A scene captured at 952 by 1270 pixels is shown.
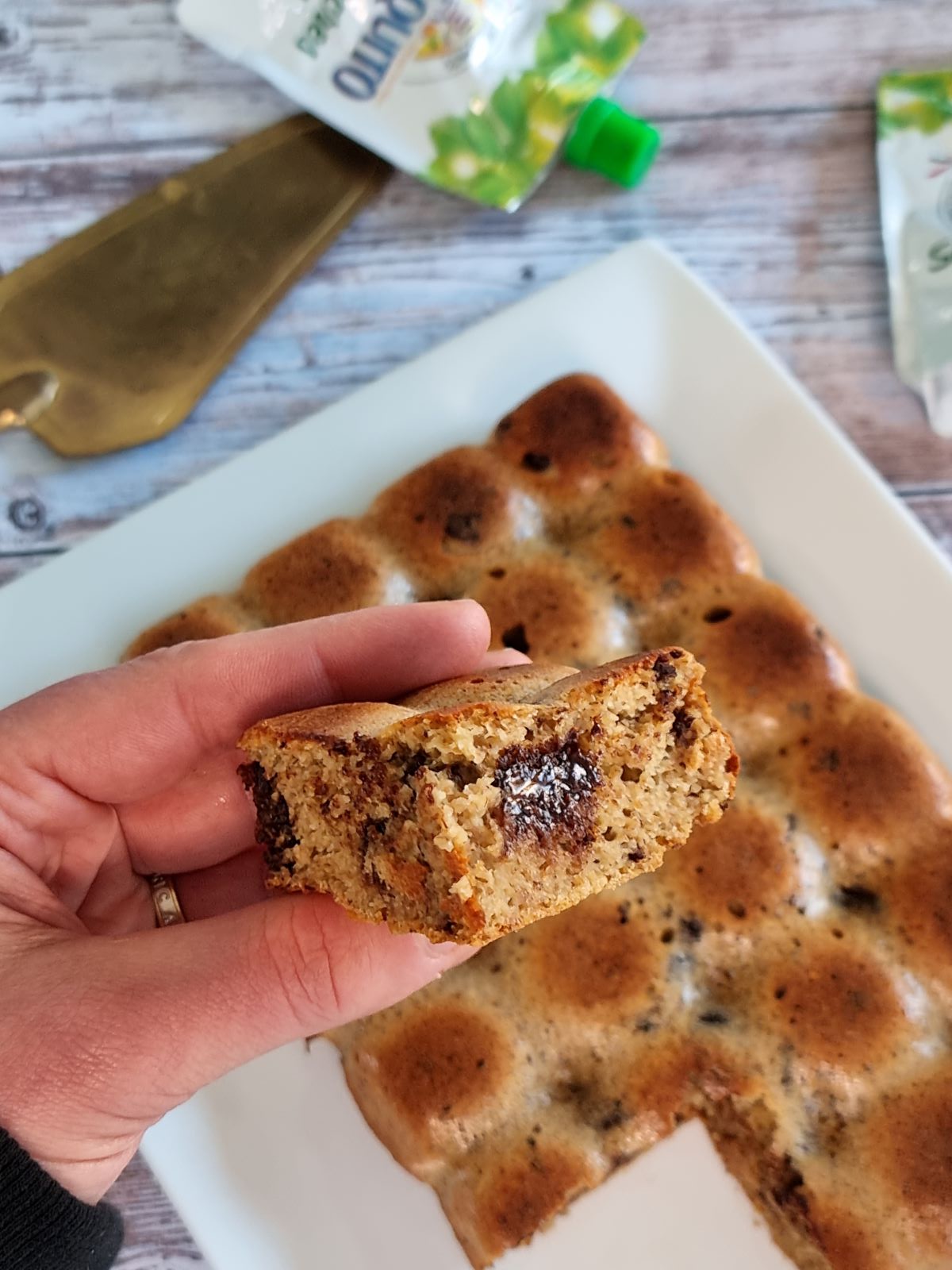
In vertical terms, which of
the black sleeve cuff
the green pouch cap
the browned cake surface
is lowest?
the browned cake surface

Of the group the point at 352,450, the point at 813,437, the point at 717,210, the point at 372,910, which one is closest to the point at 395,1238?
the point at 372,910

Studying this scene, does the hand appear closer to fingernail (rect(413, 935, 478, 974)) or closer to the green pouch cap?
fingernail (rect(413, 935, 478, 974))

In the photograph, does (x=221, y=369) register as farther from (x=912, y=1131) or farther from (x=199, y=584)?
(x=912, y=1131)

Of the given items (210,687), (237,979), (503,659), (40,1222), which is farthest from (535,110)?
(40,1222)

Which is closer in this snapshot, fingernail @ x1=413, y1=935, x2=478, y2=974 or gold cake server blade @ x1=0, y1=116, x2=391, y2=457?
→ fingernail @ x1=413, y1=935, x2=478, y2=974

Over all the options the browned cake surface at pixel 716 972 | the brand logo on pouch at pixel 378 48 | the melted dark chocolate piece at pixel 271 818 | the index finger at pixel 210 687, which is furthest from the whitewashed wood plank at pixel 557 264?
the melted dark chocolate piece at pixel 271 818

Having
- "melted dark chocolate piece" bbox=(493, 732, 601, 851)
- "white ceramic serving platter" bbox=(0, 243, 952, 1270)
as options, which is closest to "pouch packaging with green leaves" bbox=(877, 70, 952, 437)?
"white ceramic serving platter" bbox=(0, 243, 952, 1270)

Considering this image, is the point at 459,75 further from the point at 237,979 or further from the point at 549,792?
the point at 237,979
